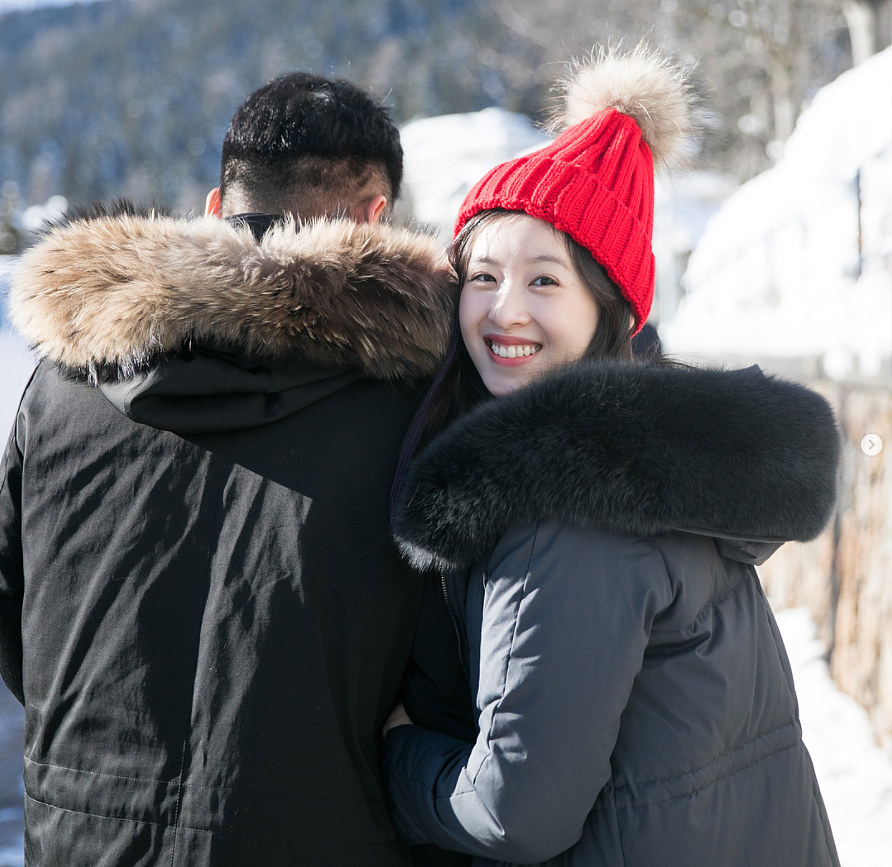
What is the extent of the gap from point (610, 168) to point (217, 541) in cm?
108

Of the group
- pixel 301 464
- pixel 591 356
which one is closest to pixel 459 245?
pixel 591 356

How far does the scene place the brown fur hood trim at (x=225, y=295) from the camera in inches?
49.1

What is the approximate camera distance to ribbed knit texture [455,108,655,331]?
63.6 inches

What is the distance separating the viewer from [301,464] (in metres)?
1.31

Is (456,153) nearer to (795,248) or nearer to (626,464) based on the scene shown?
(795,248)

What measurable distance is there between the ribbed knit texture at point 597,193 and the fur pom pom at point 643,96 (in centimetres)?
4

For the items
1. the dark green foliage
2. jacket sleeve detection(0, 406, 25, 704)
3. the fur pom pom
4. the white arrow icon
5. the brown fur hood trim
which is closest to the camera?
the brown fur hood trim

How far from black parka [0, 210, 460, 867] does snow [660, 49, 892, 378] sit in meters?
1.47

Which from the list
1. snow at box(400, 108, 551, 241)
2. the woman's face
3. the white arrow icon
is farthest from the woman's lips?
snow at box(400, 108, 551, 241)

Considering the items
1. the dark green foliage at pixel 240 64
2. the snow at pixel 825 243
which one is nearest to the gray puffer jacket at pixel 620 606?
the snow at pixel 825 243

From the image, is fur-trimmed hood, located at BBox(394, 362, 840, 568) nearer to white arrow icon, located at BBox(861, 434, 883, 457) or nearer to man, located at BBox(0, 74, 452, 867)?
man, located at BBox(0, 74, 452, 867)

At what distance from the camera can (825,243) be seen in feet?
13.0

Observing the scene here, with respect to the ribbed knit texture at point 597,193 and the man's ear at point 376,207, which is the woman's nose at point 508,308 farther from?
the man's ear at point 376,207

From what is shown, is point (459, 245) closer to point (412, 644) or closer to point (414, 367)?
point (414, 367)
